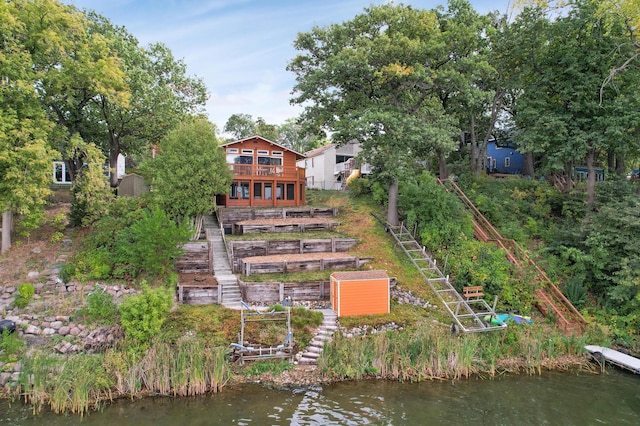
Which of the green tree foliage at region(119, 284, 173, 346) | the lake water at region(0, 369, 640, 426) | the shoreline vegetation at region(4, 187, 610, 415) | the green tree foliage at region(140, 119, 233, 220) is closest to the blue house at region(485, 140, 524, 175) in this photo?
the shoreline vegetation at region(4, 187, 610, 415)

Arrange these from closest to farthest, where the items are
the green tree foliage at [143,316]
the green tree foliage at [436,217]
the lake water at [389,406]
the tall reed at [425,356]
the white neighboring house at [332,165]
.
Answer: the lake water at [389,406], the green tree foliage at [143,316], the tall reed at [425,356], the green tree foliage at [436,217], the white neighboring house at [332,165]

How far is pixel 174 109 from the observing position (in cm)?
2725

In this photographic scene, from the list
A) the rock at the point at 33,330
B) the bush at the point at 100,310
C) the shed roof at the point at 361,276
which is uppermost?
the shed roof at the point at 361,276

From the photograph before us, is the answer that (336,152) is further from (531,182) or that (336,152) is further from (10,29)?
(10,29)

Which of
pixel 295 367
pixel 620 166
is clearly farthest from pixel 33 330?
pixel 620 166

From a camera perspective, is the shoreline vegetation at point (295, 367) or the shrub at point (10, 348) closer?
the shoreline vegetation at point (295, 367)

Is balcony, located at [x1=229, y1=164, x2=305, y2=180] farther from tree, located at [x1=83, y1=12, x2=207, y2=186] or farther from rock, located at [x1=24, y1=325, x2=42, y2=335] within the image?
rock, located at [x1=24, y1=325, x2=42, y2=335]

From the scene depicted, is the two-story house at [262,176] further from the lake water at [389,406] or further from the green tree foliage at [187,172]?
the lake water at [389,406]

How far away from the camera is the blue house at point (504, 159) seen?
3797 centimetres

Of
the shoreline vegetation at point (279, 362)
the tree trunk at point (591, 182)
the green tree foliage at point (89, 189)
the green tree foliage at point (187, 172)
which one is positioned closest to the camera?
the shoreline vegetation at point (279, 362)

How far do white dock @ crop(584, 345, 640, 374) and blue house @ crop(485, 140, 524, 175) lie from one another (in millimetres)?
24031

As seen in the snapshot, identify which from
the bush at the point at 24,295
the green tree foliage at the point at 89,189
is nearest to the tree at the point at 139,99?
the green tree foliage at the point at 89,189

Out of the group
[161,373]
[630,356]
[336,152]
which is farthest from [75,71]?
[630,356]

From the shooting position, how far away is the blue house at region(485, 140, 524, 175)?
125 feet
